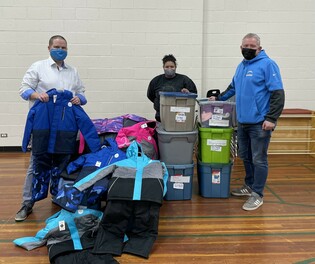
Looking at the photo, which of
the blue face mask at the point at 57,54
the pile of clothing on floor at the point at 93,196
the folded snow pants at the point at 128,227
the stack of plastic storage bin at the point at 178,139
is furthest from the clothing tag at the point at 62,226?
the blue face mask at the point at 57,54

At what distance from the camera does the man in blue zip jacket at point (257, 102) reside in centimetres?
295

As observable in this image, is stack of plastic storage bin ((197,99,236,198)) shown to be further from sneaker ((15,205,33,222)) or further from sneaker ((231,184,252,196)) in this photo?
sneaker ((15,205,33,222))

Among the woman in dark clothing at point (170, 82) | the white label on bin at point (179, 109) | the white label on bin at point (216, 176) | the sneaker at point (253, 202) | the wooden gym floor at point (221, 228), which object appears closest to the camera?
the wooden gym floor at point (221, 228)

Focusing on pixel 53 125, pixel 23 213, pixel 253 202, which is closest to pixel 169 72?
pixel 53 125

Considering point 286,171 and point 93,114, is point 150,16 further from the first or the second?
point 286,171

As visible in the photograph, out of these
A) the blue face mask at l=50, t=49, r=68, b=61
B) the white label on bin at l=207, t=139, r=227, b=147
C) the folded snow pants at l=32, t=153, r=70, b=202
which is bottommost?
the folded snow pants at l=32, t=153, r=70, b=202

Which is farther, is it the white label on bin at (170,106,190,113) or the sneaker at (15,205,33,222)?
the white label on bin at (170,106,190,113)

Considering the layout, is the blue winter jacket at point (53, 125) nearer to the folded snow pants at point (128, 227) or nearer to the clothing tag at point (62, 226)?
the clothing tag at point (62, 226)

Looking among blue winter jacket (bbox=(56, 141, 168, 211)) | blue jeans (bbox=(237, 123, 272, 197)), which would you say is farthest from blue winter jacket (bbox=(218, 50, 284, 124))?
blue winter jacket (bbox=(56, 141, 168, 211))

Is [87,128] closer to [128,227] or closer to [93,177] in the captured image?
[93,177]

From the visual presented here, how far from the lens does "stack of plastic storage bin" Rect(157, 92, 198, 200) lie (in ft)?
11.0

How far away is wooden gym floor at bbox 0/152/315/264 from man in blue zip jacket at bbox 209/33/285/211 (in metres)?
0.28

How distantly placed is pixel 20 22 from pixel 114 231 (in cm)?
401

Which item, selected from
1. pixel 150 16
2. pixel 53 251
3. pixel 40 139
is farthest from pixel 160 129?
pixel 150 16
